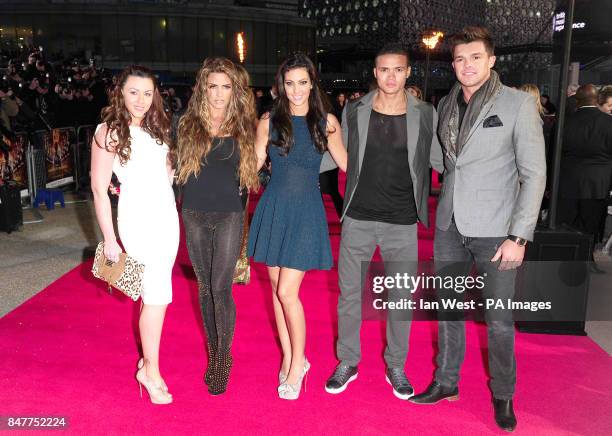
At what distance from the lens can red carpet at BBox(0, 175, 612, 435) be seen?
3102 mm

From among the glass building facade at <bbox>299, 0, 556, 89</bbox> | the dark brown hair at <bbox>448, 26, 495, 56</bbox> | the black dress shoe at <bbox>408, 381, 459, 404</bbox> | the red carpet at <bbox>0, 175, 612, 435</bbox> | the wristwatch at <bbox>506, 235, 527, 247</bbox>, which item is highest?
the glass building facade at <bbox>299, 0, 556, 89</bbox>

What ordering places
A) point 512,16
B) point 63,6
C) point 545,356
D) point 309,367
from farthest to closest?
point 512,16 < point 63,6 < point 545,356 < point 309,367

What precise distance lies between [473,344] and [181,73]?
125 ft

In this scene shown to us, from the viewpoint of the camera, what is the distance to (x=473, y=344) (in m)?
4.27

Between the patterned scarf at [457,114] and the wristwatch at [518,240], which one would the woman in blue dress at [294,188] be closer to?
the patterned scarf at [457,114]

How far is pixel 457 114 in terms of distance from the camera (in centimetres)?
310

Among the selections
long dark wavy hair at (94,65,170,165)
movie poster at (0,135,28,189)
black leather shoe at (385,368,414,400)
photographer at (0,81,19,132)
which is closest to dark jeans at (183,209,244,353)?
long dark wavy hair at (94,65,170,165)

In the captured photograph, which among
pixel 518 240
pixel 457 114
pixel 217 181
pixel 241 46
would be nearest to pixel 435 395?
pixel 518 240

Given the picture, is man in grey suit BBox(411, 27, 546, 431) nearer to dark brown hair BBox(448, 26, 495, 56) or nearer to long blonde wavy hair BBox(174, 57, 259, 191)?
dark brown hair BBox(448, 26, 495, 56)

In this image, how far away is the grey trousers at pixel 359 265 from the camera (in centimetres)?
337

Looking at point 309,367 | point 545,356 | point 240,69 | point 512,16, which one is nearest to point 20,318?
point 309,367

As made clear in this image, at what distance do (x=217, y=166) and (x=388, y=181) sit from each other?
1.00 meters

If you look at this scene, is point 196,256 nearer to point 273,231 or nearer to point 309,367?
point 273,231

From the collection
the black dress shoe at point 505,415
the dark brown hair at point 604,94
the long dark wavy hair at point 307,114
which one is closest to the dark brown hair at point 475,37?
the long dark wavy hair at point 307,114
